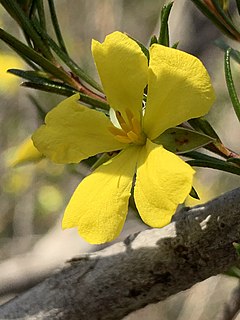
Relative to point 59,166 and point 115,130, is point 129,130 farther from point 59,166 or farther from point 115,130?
point 59,166

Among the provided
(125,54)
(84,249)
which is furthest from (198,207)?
(84,249)

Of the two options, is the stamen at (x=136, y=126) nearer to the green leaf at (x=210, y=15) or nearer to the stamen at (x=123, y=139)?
the stamen at (x=123, y=139)

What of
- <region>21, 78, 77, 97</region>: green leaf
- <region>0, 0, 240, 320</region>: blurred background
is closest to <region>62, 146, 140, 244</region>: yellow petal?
<region>21, 78, 77, 97</region>: green leaf

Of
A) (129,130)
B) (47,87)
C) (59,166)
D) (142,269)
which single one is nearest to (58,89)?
Answer: (47,87)

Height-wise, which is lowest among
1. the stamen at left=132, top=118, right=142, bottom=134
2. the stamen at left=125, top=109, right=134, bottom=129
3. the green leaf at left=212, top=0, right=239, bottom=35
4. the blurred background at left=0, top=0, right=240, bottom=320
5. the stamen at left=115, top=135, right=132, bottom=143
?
the blurred background at left=0, top=0, right=240, bottom=320

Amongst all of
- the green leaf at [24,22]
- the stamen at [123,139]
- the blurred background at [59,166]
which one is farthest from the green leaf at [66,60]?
the blurred background at [59,166]

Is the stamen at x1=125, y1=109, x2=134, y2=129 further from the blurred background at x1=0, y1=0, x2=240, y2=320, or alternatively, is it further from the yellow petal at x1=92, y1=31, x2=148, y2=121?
the blurred background at x1=0, y1=0, x2=240, y2=320

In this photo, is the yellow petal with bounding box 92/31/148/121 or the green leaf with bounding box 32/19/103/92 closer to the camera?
the yellow petal with bounding box 92/31/148/121
